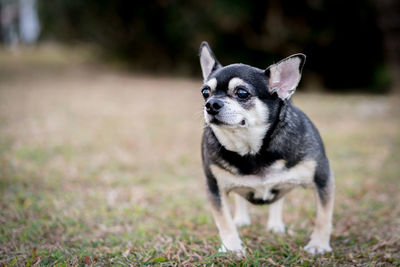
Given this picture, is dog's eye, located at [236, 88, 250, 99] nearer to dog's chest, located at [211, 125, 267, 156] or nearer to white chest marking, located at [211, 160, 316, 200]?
dog's chest, located at [211, 125, 267, 156]

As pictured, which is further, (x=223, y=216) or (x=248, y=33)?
(x=248, y=33)

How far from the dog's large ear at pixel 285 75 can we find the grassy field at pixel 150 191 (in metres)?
1.53

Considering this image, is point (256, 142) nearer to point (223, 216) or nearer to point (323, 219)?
point (223, 216)

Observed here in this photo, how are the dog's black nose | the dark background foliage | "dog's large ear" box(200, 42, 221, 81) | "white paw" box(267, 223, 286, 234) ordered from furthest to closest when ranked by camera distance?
the dark background foliage
"white paw" box(267, 223, 286, 234)
"dog's large ear" box(200, 42, 221, 81)
the dog's black nose

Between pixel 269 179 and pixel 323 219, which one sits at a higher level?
pixel 269 179

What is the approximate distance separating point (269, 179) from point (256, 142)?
0.35 meters

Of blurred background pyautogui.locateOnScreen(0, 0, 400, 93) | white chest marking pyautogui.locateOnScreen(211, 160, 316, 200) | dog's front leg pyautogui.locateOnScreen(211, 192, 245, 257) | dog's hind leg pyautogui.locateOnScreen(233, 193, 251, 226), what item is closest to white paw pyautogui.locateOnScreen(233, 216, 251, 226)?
dog's hind leg pyautogui.locateOnScreen(233, 193, 251, 226)

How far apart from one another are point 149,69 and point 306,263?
19.0m

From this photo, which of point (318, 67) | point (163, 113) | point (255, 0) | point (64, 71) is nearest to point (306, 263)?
point (163, 113)

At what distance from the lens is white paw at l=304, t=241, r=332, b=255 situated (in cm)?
360

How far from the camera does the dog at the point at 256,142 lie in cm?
335

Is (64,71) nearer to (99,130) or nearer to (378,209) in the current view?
(99,130)

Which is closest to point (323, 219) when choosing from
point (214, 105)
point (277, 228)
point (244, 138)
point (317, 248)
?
point (317, 248)

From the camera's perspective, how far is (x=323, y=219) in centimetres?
364
